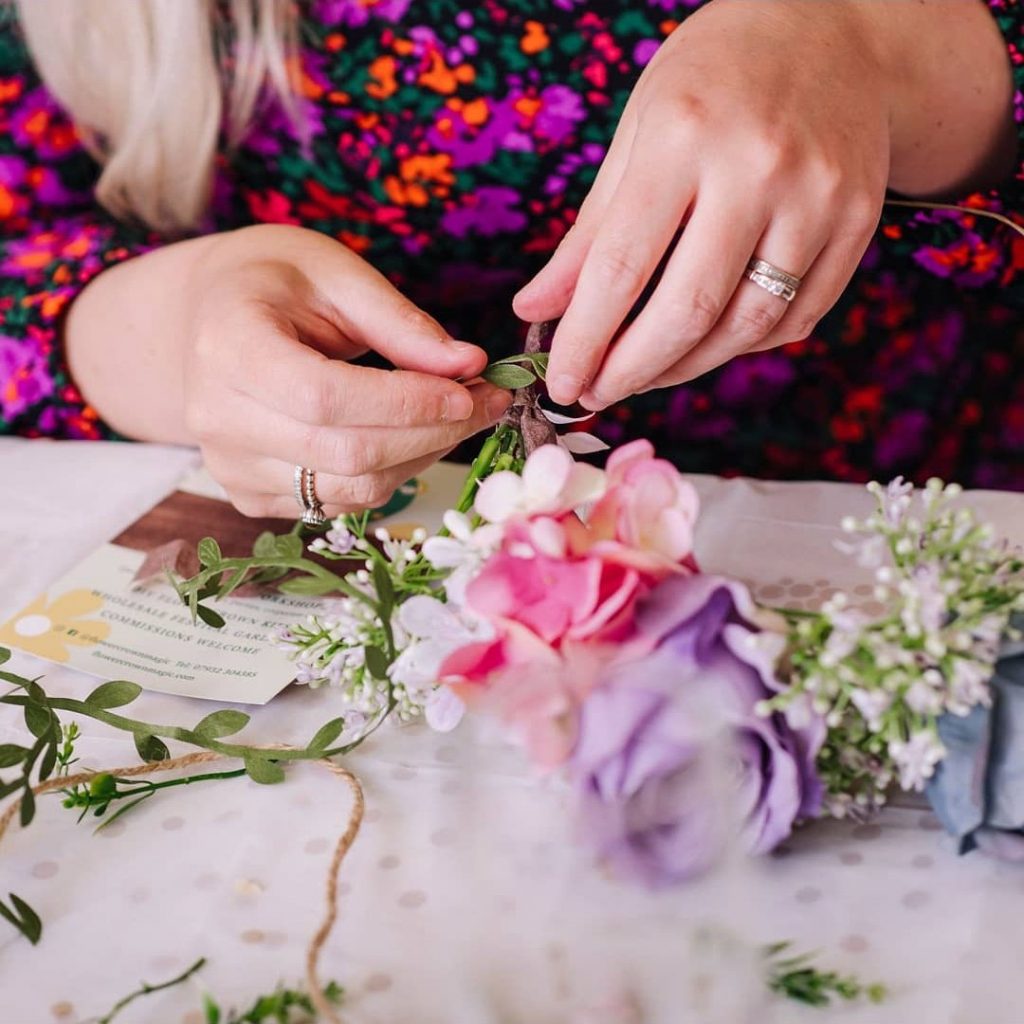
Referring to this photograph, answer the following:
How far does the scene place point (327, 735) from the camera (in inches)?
16.3

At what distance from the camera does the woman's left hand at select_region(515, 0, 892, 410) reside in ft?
1.40

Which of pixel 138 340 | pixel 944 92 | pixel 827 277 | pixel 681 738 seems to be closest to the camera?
pixel 681 738

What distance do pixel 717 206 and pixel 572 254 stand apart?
0.07 meters

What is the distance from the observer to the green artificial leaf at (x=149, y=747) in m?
0.42

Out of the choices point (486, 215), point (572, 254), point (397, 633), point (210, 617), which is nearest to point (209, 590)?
point (210, 617)

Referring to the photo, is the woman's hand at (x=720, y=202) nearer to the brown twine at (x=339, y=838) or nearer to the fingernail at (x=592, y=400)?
the fingernail at (x=592, y=400)

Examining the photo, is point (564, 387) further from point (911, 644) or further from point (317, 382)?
point (911, 644)

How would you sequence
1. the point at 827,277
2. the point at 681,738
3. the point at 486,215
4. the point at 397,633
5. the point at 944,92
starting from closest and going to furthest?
the point at 681,738 → the point at 397,633 → the point at 827,277 → the point at 944,92 → the point at 486,215

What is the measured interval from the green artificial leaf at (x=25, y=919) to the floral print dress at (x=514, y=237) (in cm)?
50

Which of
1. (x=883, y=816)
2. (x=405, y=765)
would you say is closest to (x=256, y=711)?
(x=405, y=765)

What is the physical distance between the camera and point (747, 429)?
2.88ft

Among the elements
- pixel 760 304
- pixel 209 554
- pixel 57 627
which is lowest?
pixel 57 627

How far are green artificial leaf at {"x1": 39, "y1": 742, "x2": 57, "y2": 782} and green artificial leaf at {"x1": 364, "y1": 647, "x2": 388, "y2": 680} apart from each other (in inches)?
5.0

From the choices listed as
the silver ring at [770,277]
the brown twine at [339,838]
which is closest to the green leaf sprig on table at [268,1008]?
the brown twine at [339,838]
